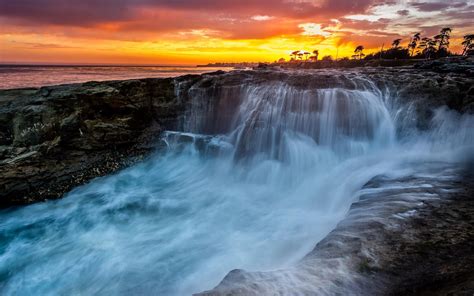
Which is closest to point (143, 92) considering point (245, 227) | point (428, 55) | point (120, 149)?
point (120, 149)

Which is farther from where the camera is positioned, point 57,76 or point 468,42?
point 468,42

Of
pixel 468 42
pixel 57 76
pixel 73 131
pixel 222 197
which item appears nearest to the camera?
pixel 222 197

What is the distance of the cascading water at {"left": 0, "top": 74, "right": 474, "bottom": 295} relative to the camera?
6.31 meters

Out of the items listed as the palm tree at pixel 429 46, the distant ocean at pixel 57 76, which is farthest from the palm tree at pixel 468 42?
the distant ocean at pixel 57 76

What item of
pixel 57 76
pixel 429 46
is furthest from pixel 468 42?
pixel 57 76

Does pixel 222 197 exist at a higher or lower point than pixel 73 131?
lower

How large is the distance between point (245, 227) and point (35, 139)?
8.35 metres

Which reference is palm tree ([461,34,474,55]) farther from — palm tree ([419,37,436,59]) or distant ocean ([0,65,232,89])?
distant ocean ([0,65,232,89])

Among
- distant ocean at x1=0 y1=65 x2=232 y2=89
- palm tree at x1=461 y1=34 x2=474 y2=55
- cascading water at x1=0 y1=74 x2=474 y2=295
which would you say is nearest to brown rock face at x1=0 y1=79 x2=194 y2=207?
cascading water at x1=0 y1=74 x2=474 y2=295

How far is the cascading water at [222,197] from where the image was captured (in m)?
6.31

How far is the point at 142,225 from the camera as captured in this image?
8.35 meters

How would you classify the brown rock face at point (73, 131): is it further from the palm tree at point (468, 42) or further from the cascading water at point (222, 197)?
the palm tree at point (468, 42)

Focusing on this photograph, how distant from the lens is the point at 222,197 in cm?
953

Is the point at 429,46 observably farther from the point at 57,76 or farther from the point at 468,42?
the point at 57,76
